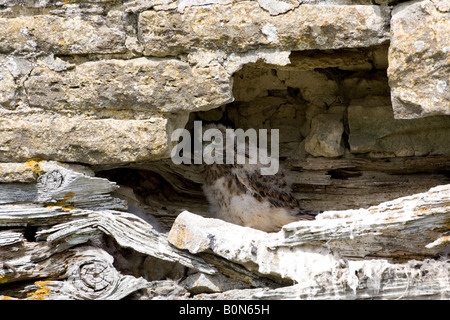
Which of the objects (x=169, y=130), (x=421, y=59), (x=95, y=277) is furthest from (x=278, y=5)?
(x=95, y=277)

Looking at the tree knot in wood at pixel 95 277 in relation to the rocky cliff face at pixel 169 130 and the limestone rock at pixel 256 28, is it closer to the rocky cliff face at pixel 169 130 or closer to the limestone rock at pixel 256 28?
the rocky cliff face at pixel 169 130

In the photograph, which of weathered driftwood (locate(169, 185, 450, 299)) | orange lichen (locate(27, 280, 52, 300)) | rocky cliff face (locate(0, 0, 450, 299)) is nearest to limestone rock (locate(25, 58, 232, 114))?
rocky cliff face (locate(0, 0, 450, 299))

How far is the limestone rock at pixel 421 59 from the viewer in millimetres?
2928

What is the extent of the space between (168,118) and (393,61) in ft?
4.69

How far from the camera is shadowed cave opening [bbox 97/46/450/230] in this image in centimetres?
405

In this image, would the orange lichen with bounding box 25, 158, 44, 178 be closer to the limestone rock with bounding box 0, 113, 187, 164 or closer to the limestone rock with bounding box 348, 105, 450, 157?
the limestone rock with bounding box 0, 113, 187, 164

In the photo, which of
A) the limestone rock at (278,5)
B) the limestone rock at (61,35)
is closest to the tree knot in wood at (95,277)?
the limestone rock at (61,35)

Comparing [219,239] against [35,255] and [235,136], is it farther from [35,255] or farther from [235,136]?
[235,136]

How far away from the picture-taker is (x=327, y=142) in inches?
170

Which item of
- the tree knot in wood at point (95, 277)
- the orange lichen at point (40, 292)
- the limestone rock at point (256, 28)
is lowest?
the orange lichen at point (40, 292)

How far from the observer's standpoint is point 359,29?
3145mm

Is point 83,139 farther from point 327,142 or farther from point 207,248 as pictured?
point 327,142

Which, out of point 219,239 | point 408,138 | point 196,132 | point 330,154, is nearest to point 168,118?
point 219,239

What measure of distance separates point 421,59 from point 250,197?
182cm
